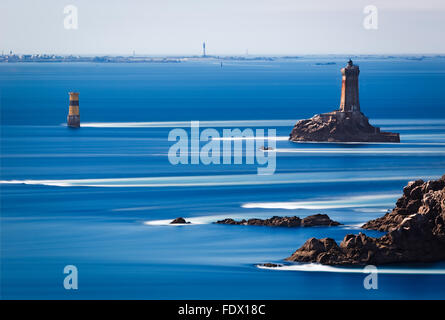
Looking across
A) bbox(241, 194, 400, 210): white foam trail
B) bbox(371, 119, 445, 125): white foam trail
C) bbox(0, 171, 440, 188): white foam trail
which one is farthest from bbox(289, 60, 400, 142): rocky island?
bbox(241, 194, 400, 210): white foam trail

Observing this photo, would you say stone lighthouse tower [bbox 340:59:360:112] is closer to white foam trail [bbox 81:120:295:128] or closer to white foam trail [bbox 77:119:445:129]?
white foam trail [bbox 77:119:445:129]

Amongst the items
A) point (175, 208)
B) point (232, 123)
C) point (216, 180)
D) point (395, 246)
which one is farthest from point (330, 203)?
point (232, 123)

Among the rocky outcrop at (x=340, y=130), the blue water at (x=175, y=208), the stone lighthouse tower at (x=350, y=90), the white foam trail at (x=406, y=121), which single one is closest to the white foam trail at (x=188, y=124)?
the blue water at (x=175, y=208)

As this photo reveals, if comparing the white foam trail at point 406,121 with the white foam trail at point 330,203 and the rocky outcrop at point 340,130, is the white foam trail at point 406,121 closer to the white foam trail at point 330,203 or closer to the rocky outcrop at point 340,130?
the rocky outcrop at point 340,130

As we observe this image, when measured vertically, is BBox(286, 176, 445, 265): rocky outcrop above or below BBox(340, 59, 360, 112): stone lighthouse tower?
below

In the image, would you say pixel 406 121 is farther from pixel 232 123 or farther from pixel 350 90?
pixel 350 90
